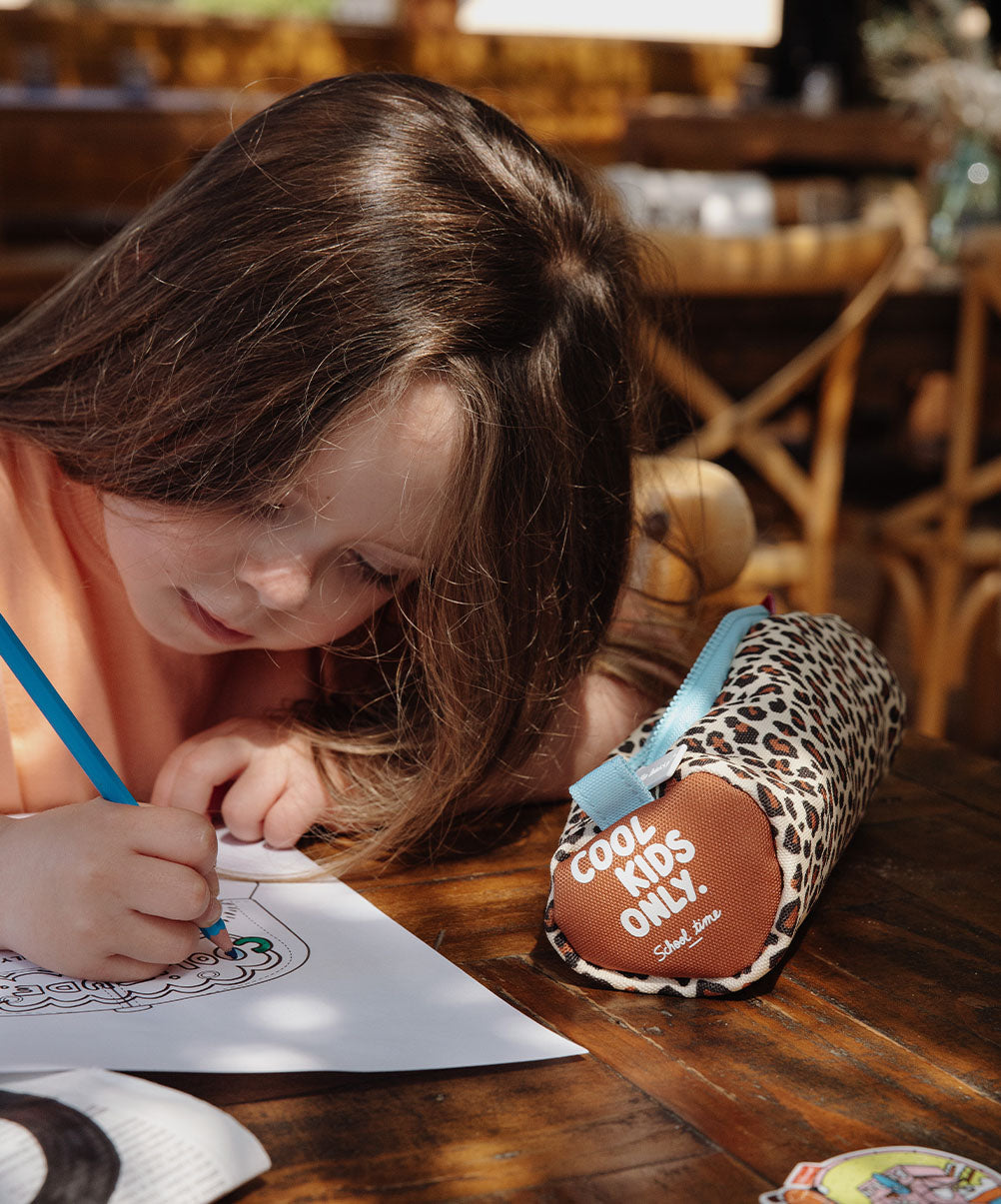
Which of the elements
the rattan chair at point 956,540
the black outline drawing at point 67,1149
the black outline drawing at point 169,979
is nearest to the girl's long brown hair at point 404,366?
the black outline drawing at point 169,979

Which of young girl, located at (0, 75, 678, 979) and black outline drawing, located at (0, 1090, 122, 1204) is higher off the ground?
young girl, located at (0, 75, 678, 979)

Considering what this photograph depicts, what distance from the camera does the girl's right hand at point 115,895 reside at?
0.54 m

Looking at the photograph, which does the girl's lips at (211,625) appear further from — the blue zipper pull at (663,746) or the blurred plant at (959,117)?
the blurred plant at (959,117)

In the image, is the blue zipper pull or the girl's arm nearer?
the blue zipper pull

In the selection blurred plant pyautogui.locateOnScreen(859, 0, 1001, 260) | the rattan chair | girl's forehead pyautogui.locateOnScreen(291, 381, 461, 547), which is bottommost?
the rattan chair

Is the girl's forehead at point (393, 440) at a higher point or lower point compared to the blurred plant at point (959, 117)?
lower

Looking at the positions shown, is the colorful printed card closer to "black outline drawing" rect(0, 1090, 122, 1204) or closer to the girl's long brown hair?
"black outline drawing" rect(0, 1090, 122, 1204)

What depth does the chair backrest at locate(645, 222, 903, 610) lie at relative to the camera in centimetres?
193

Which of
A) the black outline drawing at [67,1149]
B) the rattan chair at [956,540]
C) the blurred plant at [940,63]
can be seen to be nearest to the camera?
the black outline drawing at [67,1149]

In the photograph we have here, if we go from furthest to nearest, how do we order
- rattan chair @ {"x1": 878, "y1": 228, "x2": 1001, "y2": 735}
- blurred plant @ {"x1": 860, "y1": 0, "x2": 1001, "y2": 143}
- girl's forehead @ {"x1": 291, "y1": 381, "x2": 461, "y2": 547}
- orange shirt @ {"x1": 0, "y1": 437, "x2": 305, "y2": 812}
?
blurred plant @ {"x1": 860, "y1": 0, "x2": 1001, "y2": 143} < rattan chair @ {"x1": 878, "y1": 228, "x2": 1001, "y2": 735} < orange shirt @ {"x1": 0, "y1": 437, "x2": 305, "y2": 812} < girl's forehead @ {"x1": 291, "y1": 381, "x2": 461, "y2": 547}

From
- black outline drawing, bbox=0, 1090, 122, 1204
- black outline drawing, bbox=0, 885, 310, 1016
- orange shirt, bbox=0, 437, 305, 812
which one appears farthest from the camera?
orange shirt, bbox=0, 437, 305, 812

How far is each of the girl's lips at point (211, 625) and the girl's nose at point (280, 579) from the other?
0.06 m

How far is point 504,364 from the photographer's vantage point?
704mm

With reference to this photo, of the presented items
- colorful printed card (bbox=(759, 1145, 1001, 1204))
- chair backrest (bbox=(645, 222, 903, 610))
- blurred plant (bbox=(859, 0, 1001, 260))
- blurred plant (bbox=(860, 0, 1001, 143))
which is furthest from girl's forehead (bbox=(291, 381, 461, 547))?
blurred plant (bbox=(860, 0, 1001, 143))
